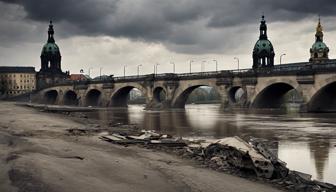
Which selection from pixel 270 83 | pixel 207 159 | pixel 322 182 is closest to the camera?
pixel 322 182

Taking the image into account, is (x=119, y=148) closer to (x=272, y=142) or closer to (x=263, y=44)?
(x=272, y=142)

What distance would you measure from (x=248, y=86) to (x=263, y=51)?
1609 inches

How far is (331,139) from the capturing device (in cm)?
2789

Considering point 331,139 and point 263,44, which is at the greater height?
point 263,44

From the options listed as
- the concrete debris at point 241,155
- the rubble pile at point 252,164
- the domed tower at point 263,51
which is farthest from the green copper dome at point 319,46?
the concrete debris at point 241,155

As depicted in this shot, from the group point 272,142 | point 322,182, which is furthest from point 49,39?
point 322,182

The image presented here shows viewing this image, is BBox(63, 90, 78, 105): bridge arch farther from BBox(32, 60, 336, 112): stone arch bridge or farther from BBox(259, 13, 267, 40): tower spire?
BBox(259, 13, 267, 40): tower spire

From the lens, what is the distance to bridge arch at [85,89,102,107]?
125 m

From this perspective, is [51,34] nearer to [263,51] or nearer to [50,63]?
[50,63]

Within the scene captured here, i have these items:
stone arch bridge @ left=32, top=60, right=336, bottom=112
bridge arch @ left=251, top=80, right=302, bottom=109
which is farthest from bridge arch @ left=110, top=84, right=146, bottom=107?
bridge arch @ left=251, top=80, right=302, bottom=109

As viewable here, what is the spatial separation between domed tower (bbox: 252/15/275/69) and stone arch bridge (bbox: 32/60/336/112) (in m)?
30.2

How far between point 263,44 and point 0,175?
362 ft

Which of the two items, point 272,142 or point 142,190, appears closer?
point 142,190

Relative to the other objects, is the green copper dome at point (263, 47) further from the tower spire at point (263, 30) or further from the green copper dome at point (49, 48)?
the green copper dome at point (49, 48)
